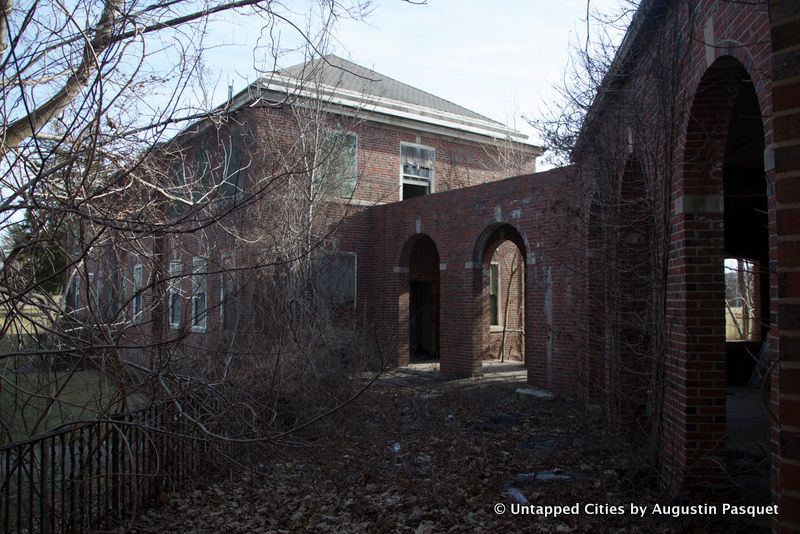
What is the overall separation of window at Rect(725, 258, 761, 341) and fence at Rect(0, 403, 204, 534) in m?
5.17

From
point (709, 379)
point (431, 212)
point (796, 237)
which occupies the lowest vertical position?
point (709, 379)

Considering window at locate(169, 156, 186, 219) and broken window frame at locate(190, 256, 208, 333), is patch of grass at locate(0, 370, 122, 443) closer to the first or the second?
broken window frame at locate(190, 256, 208, 333)

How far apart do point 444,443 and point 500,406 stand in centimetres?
307

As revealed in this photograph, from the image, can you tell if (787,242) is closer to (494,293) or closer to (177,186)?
(177,186)

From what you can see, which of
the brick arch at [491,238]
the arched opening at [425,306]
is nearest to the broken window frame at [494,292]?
the arched opening at [425,306]

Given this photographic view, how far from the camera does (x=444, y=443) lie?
26.7 feet

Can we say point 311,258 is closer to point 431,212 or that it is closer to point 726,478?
point 431,212

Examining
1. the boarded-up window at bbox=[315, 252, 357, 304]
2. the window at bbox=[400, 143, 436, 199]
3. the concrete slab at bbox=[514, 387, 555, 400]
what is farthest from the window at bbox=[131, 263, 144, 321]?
the window at bbox=[400, 143, 436, 199]

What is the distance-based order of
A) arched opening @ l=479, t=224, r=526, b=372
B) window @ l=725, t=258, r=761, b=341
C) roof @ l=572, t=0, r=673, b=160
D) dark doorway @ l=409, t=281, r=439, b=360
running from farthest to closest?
dark doorway @ l=409, t=281, r=439, b=360 < arched opening @ l=479, t=224, r=526, b=372 < window @ l=725, t=258, r=761, b=341 < roof @ l=572, t=0, r=673, b=160

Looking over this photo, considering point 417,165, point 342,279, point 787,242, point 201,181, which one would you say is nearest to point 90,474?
point 787,242

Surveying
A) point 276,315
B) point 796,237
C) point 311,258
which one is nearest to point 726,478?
point 796,237

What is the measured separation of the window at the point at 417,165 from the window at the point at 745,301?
9283mm

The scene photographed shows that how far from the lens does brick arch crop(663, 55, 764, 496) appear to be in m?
5.06

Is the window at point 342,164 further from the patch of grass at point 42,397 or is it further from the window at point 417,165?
the patch of grass at point 42,397
